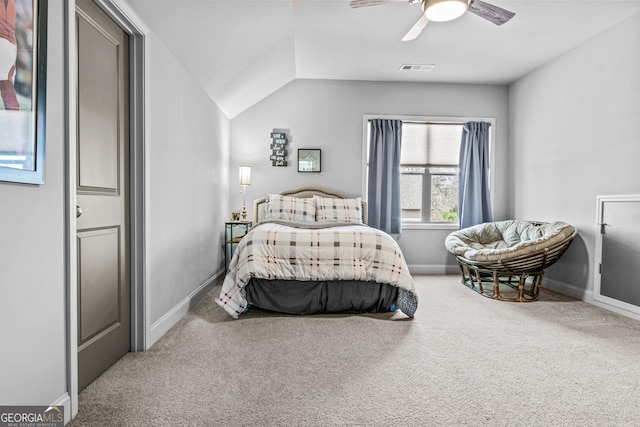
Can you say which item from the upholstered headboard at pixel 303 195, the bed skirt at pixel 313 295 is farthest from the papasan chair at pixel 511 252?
the upholstered headboard at pixel 303 195

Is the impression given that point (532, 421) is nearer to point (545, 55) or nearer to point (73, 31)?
point (73, 31)

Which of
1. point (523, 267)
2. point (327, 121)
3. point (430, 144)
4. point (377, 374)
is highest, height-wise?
point (327, 121)

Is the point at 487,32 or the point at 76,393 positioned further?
the point at 487,32

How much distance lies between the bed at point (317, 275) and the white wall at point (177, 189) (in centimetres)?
46

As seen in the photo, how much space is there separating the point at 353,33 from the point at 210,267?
2.94 metres

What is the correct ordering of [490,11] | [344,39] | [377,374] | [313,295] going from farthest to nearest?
[344,39] → [313,295] → [490,11] → [377,374]

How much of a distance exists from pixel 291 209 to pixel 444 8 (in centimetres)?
271

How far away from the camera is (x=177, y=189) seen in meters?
2.99

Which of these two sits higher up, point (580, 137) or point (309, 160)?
point (580, 137)

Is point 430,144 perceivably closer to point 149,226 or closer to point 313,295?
point 313,295

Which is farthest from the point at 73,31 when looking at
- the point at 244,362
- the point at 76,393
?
the point at 244,362

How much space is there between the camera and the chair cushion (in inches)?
138

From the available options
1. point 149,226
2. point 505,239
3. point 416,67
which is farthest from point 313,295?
point 416,67

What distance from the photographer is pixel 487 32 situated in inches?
140
